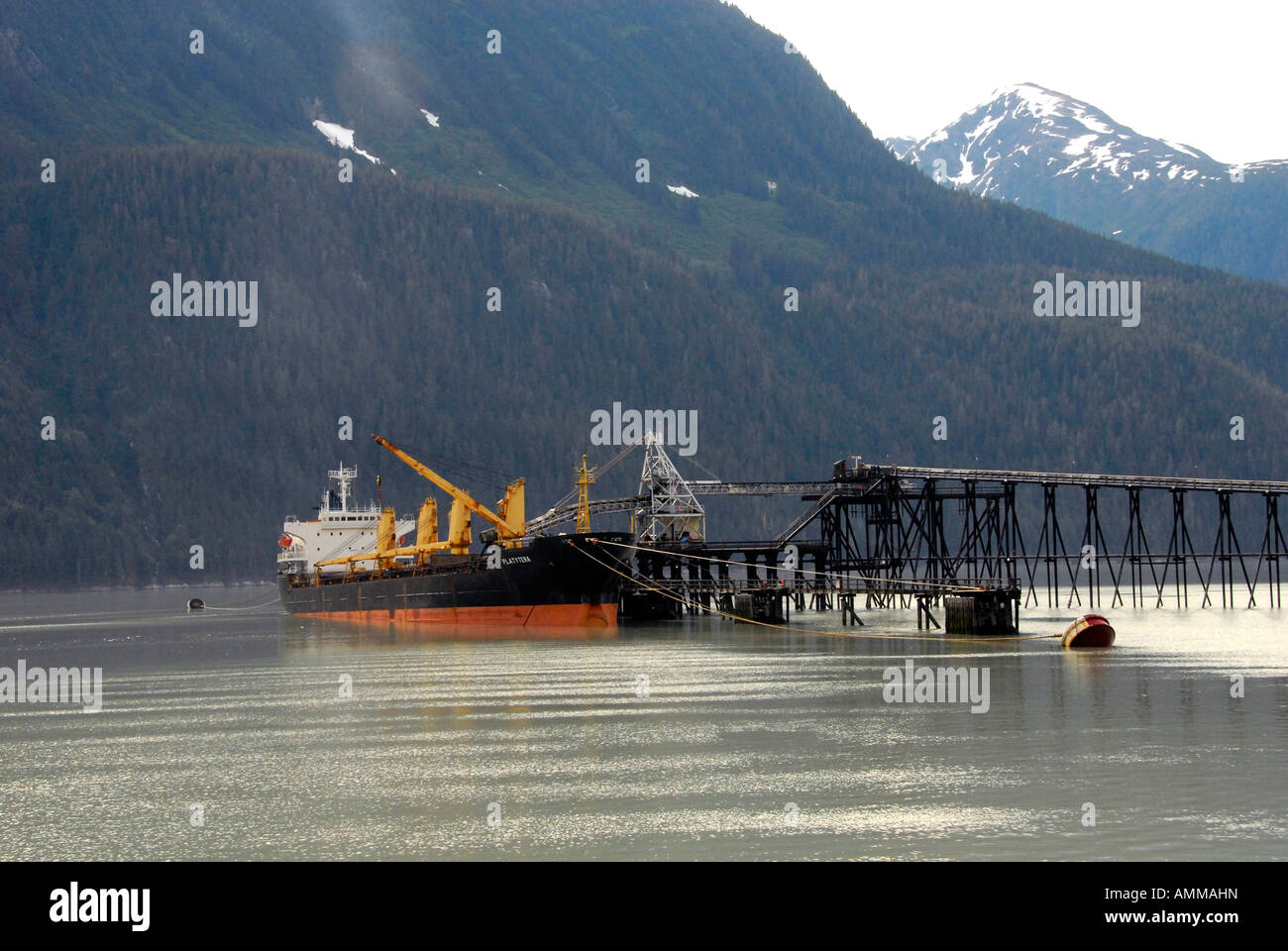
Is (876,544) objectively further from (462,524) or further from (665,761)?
(665,761)

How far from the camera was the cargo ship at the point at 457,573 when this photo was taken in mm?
96750

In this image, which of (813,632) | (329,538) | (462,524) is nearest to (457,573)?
(462,524)

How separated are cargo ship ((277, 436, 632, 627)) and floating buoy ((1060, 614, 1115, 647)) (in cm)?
3094

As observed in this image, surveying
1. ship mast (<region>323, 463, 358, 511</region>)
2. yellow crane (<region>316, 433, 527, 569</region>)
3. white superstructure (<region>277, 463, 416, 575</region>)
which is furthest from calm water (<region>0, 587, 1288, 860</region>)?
ship mast (<region>323, 463, 358, 511</region>)

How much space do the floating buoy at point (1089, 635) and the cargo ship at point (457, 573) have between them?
102 ft

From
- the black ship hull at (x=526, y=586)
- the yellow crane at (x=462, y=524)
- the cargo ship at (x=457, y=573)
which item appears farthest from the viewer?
the yellow crane at (x=462, y=524)

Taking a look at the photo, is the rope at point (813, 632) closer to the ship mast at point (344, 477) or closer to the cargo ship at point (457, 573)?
the cargo ship at point (457, 573)

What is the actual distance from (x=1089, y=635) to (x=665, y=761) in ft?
125

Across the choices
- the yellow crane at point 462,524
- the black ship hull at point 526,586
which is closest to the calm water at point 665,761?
the black ship hull at point 526,586

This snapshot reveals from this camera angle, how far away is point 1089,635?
7194 cm

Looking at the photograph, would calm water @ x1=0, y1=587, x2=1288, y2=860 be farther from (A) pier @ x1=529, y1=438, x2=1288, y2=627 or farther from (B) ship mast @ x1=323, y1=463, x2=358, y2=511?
(B) ship mast @ x1=323, y1=463, x2=358, y2=511
